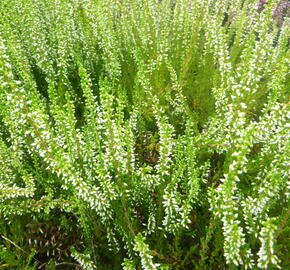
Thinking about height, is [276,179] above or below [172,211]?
above

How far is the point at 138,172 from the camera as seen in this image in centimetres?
200

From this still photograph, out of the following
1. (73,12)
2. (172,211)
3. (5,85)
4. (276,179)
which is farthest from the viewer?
(73,12)

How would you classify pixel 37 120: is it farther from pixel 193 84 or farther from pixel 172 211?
pixel 193 84

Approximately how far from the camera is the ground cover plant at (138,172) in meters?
1.69

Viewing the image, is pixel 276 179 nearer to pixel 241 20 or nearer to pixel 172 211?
pixel 172 211

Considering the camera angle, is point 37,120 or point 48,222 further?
point 48,222

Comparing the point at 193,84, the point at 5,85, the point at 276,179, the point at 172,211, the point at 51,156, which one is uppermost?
the point at 193,84

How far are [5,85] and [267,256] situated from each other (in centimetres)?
171

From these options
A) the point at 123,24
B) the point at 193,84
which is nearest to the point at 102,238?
the point at 193,84

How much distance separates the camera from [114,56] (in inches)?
130

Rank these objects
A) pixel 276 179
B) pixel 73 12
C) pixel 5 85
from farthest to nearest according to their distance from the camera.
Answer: pixel 73 12 < pixel 5 85 < pixel 276 179

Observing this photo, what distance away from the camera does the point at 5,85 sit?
67.4 inches

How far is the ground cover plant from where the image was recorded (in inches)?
66.5

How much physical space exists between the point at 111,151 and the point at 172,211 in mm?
573
